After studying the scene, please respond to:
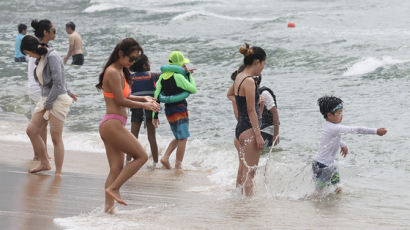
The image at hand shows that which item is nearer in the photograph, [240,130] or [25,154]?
[240,130]

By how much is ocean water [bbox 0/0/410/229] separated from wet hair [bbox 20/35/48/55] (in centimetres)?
260

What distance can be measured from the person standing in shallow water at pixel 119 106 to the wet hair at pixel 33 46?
6.05ft

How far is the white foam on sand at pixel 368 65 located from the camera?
1752 cm

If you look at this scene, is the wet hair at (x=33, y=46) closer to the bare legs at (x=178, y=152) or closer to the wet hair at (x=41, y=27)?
the wet hair at (x=41, y=27)

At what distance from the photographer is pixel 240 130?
687cm

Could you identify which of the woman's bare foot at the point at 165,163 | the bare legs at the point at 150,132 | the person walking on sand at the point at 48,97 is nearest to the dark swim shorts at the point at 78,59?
the bare legs at the point at 150,132

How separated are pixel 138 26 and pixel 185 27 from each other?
7.49 feet

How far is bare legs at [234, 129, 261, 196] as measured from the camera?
6.79 metres

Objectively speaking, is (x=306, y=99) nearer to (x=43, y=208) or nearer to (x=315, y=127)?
(x=315, y=127)

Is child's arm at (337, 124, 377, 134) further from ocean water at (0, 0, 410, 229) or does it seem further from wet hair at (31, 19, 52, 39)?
wet hair at (31, 19, 52, 39)

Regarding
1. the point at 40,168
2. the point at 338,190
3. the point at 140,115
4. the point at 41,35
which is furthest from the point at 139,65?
the point at 338,190

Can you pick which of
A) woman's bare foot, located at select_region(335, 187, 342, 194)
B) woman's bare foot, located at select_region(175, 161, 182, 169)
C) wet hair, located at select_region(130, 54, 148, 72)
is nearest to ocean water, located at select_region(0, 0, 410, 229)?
woman's bare foot, located at select_region(335, 187, 342, 194)

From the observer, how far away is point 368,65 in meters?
18.0

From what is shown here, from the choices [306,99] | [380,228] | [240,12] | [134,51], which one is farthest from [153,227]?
[240,12]
